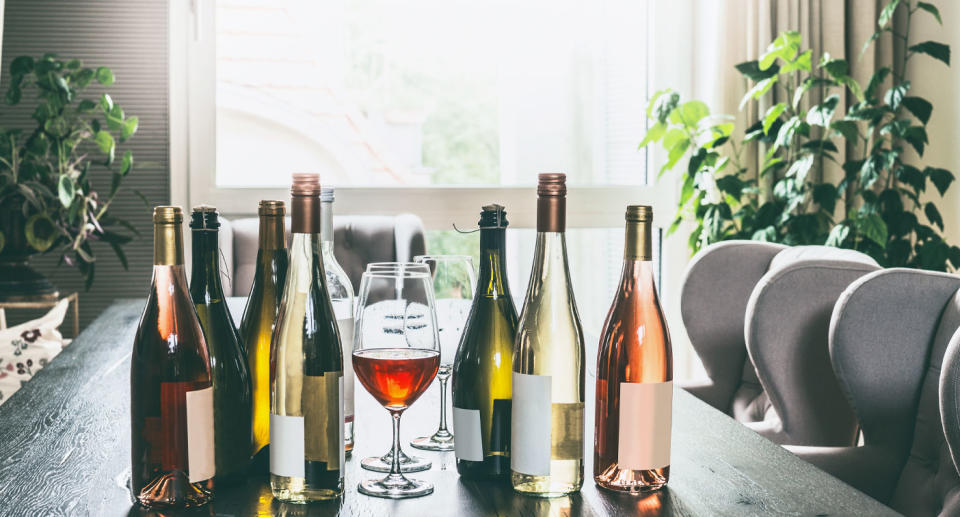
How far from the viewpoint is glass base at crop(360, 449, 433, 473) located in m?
0.88

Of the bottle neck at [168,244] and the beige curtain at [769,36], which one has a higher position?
the beige curtain at [769,36]

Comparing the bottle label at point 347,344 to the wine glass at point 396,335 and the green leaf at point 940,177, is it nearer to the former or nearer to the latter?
the wine glass at point 396,335

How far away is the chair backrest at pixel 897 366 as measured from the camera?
5.10 ft

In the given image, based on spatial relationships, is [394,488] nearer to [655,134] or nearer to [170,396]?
[170,396]

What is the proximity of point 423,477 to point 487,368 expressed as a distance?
0.12 m

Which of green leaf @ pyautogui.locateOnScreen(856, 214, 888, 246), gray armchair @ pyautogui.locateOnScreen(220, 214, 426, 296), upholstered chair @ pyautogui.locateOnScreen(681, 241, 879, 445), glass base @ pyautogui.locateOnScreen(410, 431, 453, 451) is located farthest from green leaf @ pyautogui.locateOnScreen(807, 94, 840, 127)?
glass base @ pyautogui.locateOnScreen(410, 431, 453, 451)

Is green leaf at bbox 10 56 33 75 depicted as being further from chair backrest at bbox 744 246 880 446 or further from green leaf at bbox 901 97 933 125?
green leaf at bbox 901 97 933 125

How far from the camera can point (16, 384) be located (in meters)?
1.95

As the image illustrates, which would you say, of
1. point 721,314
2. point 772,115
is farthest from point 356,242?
point 772,115

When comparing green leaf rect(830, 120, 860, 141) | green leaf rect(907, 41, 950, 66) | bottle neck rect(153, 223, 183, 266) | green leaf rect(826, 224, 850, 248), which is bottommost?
bottle neck rect(153, 223, 183, 266)

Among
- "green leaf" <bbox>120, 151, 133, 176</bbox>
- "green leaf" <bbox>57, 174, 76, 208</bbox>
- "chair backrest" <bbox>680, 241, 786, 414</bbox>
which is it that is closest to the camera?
"chair backrest" <bbox>680, 241, 786, 414</bbox>

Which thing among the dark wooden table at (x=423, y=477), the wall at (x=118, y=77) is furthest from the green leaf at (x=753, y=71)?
the dark wooden table at (x=423, y=477)

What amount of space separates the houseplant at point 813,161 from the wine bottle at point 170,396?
2.76 metres

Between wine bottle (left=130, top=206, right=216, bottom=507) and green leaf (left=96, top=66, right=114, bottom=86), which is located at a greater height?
green leaf (left=96, top=66, right=114, bottom=86)
